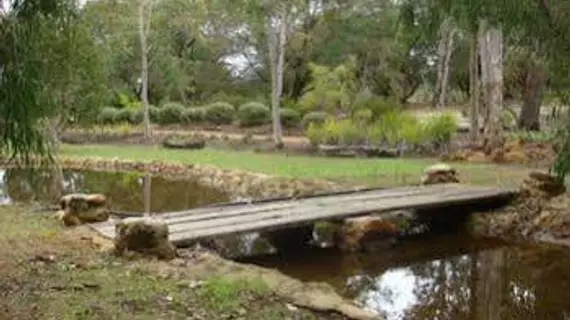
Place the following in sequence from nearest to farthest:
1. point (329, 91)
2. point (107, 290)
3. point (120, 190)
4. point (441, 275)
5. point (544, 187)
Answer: point (107, 290)
point (441, 275)
point (544, 187)
point (120, 190)
point (329, 91)

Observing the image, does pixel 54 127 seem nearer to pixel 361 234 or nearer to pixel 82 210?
pixel 82 210

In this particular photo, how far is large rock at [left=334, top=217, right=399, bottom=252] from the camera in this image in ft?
36.6

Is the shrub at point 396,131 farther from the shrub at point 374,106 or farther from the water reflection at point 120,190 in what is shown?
the water reflection at point 120,190

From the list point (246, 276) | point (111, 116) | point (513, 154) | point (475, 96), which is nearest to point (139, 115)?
point (111, 116)

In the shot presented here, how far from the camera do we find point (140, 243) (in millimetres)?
7895

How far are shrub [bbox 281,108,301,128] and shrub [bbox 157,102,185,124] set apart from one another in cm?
431

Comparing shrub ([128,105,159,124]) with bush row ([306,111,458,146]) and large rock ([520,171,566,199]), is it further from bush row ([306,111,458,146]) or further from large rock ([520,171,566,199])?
large rock ([520,171,566,199])

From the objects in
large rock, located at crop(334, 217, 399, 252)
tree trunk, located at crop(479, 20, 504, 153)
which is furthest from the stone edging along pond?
tree trunk, located at crop(479, 20, 504, 153)

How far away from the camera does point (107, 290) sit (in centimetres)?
652

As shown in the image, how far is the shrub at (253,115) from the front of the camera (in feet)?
94.7

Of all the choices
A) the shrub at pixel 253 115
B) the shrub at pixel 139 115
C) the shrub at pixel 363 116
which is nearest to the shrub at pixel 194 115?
the shrub at pixel 139 115

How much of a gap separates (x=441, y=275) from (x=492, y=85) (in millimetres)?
10206

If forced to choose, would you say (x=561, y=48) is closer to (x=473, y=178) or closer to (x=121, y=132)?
(x=473, y=178)

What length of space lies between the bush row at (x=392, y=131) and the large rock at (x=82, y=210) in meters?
11.8
